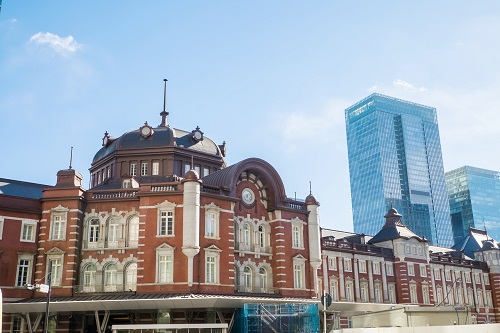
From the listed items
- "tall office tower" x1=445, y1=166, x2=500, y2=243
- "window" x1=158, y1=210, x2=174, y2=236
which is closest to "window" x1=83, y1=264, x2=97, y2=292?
"window" x1=158, y1=210, x2=174, y2=236

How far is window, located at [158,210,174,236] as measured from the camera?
42375mm

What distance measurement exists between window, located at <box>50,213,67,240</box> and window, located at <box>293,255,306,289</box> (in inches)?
771

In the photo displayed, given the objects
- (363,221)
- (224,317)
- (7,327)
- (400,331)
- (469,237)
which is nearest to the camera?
(400,331)

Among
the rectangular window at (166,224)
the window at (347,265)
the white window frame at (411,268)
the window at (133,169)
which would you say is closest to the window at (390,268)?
the white window frame at (411,268)

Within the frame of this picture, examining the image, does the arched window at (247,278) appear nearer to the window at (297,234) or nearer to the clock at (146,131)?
the window at (297,234)

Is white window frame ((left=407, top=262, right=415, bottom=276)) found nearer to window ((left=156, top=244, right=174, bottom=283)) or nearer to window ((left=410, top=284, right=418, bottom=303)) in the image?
window ((left=410, top=284, right=418, bottom=303))

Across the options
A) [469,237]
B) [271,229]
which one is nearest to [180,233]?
[271,229]

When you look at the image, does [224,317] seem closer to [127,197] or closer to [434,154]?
[127,197]

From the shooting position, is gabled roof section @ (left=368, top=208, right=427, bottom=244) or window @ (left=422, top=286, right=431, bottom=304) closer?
window @ (left=422, top=286, right=431, bottom=304)

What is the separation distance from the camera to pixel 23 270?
42219mm

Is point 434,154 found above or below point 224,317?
above

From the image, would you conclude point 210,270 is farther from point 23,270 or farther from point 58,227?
point 23,270

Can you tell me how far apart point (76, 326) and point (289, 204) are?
20.8 metres

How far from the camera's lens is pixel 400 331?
1330cm
